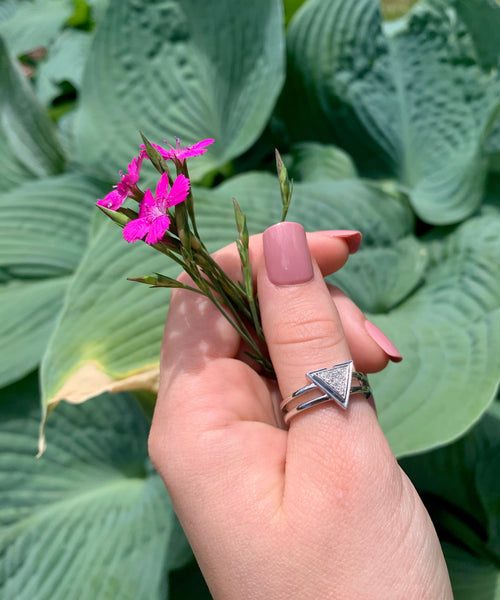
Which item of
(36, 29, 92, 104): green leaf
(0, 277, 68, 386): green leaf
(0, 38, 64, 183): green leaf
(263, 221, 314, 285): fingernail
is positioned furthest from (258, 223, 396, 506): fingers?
(36, 29, 92, 104): green leaf

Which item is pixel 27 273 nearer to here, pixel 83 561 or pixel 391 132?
pixel 83 561

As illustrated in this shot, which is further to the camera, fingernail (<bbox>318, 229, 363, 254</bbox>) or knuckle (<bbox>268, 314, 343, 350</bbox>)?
fingernail (<bbox>318, 229, 363, 254</bbox>)

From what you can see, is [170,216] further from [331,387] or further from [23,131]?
[23,131]

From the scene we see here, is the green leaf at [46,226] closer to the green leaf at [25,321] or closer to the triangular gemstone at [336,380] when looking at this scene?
the green leaf at [25,321]

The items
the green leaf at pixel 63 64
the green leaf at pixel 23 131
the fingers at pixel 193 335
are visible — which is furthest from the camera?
the green leaf at pixel 63 64

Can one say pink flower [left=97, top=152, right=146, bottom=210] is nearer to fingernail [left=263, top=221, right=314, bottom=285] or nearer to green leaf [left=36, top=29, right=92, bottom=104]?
fingernail [left=263, top=221, right=314, bottom=285]

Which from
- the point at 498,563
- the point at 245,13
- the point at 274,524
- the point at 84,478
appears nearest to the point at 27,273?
the point at 84,478

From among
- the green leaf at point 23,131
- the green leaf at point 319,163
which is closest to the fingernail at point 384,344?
the green leaf at point 319,163

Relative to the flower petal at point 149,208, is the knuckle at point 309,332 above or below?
below
